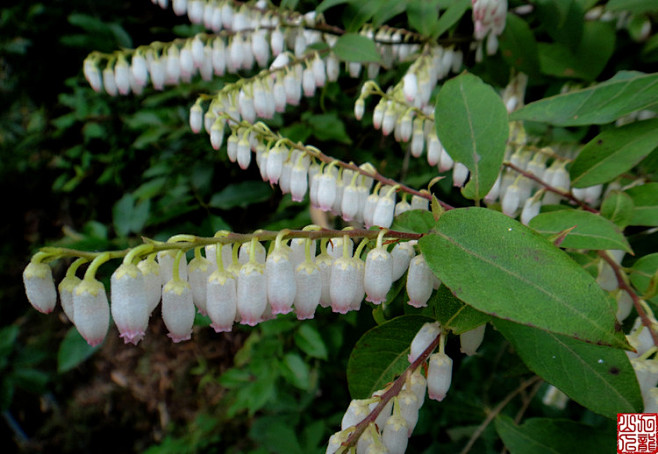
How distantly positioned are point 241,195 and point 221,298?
3.99 ft

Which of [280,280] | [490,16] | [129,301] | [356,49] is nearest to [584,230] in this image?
[280,280]

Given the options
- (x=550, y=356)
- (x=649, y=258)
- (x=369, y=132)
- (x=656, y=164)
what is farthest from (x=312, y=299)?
(x=369, y=132)

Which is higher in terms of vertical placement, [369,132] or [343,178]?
[343,178]

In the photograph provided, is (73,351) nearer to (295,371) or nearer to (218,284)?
(295,371)

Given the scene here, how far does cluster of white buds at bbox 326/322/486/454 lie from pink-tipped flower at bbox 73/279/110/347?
0.42 m

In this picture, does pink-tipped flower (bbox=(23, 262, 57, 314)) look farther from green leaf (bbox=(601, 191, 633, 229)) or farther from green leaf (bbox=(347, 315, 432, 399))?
green leaf (bbox=(601, 191, 633, 229))

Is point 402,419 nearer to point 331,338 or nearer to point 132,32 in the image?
point 331,338

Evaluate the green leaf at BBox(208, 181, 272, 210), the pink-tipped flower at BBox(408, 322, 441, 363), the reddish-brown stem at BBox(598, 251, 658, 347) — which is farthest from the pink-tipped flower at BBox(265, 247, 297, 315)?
the green leaf at BBox(208, 181, 272, 210)

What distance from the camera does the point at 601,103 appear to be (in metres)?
0.98

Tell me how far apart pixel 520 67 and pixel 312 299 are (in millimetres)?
1307

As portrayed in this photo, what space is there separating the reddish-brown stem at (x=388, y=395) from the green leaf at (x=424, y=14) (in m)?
1.27

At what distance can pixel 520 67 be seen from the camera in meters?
1.60

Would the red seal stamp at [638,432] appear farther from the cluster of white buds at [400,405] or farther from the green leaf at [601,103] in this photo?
the green leaf at [601,103]

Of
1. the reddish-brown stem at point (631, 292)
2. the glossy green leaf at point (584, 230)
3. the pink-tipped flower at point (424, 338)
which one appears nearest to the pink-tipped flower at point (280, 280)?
the pink-tipped flower at point (424, 338)
